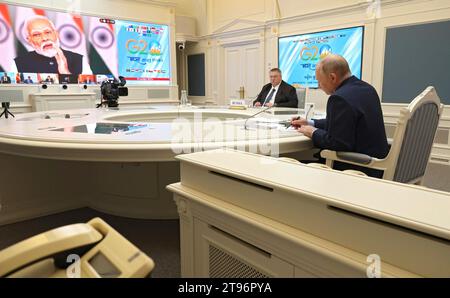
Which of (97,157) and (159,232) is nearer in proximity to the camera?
(97,157)

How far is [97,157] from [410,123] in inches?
66.7

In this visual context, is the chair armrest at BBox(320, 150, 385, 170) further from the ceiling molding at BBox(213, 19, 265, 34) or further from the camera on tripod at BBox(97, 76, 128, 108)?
the ceiling molding at BBox(213, 19, 265, 34)

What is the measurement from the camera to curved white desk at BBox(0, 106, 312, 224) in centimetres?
191

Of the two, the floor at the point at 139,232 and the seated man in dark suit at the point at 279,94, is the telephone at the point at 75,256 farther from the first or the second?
the seated man in dark suit at the point at 279,94

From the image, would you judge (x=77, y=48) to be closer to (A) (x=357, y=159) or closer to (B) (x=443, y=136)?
(A) (x=357, y=159)

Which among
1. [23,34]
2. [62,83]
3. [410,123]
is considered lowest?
[410,123]

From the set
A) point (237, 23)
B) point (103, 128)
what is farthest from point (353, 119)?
point (237, 23)

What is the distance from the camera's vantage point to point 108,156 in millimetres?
1887

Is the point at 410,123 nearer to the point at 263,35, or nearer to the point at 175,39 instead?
the point at 263,35

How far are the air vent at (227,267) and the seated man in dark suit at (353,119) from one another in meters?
1.00

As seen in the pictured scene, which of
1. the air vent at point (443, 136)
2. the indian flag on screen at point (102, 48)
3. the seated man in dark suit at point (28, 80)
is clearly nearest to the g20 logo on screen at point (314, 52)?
the air vent at point (443, 136)

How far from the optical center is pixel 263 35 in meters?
6.77

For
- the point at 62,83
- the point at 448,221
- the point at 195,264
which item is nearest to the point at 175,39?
the point at 62,83

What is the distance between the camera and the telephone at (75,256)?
56 centimetres
